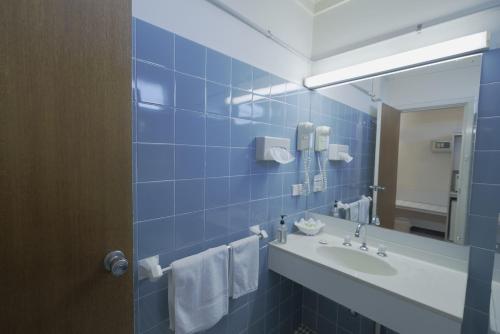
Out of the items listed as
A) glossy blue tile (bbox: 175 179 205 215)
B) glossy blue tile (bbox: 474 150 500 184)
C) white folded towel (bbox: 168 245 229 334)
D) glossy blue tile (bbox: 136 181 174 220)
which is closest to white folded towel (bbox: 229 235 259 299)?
white folded towel (bbox: 168 245 229 334)

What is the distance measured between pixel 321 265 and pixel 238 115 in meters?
0.92

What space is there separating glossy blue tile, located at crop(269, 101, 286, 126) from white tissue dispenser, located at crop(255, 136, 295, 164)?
139mm

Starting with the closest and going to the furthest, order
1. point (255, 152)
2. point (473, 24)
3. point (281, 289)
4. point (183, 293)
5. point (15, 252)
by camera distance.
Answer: point (15, 252), point (183, 293), point (473, 24), point (255, 152), point (281, 289)

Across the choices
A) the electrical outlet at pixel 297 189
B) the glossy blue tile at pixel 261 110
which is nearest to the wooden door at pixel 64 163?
the glossy blue tile at pixel 261 110

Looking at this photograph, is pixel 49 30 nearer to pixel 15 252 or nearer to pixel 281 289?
pixel 15 252

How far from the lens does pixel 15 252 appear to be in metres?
0.57

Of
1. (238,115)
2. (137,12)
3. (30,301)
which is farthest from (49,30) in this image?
(238,115)

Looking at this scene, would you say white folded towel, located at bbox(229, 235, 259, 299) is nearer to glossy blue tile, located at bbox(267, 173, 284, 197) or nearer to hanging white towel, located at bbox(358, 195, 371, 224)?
glossy blue tile, located at bbox(267, 173, 284, 197)

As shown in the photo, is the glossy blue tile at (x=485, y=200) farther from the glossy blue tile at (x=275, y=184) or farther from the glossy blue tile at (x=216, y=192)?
the glossy blue tile at (x=216, y=192)

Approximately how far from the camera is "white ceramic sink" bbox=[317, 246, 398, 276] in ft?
4.35

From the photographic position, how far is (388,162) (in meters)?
1.51

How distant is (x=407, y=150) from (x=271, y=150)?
2.83ft

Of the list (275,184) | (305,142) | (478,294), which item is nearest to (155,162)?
(275,184)

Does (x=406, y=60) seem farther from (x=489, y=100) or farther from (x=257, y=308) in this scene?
(x=257, y=308)
